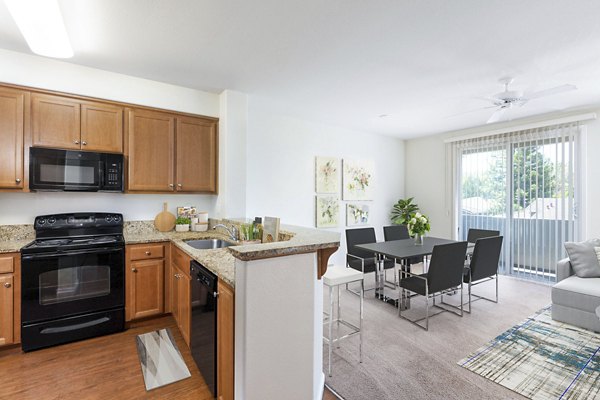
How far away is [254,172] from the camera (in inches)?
168

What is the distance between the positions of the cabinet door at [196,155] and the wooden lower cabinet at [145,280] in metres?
0.84

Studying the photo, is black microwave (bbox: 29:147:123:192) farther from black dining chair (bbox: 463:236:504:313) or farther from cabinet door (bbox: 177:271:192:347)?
black dining chair (bbox: 463:236:504:313)

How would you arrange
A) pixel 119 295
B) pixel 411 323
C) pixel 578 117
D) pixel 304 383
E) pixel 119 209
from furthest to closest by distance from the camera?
pixel 578 117 < pixel 119 209 < pixel 411 323 < pixel 119 295 < pixel 304 383

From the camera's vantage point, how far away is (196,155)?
3.49m

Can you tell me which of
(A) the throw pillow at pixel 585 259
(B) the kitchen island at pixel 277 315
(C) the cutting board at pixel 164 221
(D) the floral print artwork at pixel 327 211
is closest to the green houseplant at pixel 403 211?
(D) the floral print artwork at pixel 327 211

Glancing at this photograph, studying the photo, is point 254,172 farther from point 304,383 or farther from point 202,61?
point 304,383

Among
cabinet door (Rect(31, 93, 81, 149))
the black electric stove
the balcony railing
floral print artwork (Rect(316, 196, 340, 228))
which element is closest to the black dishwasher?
the black electric stove

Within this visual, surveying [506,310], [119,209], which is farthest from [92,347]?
[506,310]

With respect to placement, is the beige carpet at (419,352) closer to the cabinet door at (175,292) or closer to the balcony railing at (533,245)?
the balcony railing at (533,245)

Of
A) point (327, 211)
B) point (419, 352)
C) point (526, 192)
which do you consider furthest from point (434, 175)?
point (419, 352)

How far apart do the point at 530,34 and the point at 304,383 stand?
3.04 m

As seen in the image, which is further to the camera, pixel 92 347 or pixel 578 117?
pixel 578 117

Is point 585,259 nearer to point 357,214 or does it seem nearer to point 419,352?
point 419,352

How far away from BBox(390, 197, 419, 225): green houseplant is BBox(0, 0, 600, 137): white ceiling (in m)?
2.67
